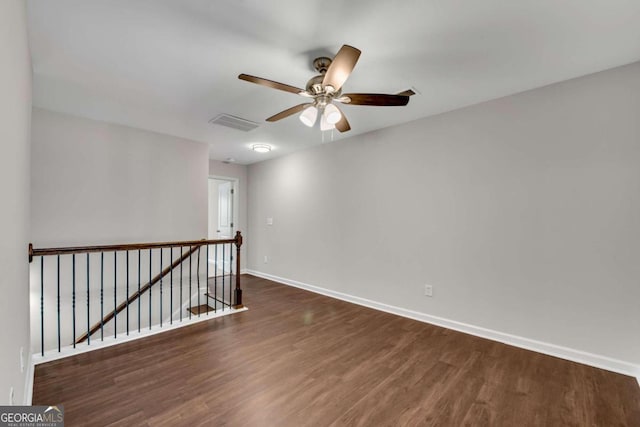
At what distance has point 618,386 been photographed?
2084mm

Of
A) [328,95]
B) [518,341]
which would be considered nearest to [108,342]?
[328,95]

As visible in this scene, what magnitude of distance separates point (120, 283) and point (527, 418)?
449cm

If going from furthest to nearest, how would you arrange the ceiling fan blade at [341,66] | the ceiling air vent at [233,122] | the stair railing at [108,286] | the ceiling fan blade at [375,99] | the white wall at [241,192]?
the white wall at [241,192], the ceiling air vent at [233,122], the stair railing at [108,286], the ceiling fan blade at [375,99], the ceiling fan blade at [341,66]

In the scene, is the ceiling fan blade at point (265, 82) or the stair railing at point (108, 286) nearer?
the ceiling fan blade at point (265, 82)

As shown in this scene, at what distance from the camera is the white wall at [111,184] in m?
3.17

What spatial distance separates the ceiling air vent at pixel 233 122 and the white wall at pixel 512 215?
1455 millimetres

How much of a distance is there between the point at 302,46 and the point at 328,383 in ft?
8.25

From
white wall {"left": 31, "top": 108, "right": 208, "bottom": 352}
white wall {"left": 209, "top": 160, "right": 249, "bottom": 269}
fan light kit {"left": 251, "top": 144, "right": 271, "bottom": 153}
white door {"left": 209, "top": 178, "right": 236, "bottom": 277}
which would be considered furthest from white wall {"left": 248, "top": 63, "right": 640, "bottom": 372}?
white door {"left": 209, "top": 178, "right": 236, "bottom": 277}

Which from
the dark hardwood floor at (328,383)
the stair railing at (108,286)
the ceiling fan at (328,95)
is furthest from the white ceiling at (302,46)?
the dark hardwood floor at (328,383)

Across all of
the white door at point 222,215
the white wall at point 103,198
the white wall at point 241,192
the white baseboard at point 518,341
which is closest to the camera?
the white baseboard at point 518,341

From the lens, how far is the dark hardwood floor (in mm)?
1757

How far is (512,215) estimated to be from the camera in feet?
9.05

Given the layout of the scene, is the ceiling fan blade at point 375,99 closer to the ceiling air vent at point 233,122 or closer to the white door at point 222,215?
the ceiling air vent at point 233,122

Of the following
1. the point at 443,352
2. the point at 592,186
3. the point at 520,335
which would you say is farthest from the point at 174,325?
the point at 592,186
